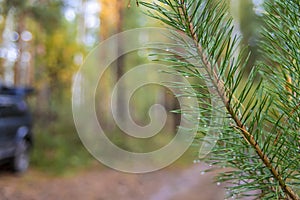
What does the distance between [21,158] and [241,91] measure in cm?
737

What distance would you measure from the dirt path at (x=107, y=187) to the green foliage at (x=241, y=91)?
536cm

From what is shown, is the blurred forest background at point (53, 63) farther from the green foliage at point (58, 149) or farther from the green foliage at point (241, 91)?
the green foliage at point (241, 91)

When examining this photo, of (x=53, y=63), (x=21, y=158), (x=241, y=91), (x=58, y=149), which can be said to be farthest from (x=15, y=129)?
(x=241, y=91)

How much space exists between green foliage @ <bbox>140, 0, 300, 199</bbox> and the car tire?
7017mm

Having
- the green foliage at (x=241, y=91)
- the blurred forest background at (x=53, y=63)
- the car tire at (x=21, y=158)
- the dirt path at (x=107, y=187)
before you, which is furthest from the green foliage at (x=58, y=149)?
the green foliage at (x=241, y=91)

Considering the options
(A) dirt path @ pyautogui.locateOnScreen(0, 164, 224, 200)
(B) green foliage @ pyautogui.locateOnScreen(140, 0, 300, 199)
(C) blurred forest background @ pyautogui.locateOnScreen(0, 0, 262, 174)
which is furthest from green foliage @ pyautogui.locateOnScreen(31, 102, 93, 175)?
(B) green foliage @ pyautogui.locateOnScreen(140, 0, 300, 199)

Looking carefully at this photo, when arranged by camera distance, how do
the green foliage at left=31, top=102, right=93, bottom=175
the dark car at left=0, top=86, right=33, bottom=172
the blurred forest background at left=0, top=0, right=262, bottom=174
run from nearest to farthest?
the dark car at left=0, top=86, right=33, bottom=172, the green foliage at left=31, top=102, right=93, bottom=175, the blurred forest background at left=0, top=0, right=262, bottom=174

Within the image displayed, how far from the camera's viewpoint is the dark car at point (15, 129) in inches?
257

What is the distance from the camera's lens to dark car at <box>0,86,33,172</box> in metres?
6.53

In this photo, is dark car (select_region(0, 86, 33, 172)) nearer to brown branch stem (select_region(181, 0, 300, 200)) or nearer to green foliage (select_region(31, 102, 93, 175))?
green foliage (select_region(31, 102, 93, 175))

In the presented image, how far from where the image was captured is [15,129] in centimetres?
706

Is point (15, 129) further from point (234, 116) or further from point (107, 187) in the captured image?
point (234, 116)

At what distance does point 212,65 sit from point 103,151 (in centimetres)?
960

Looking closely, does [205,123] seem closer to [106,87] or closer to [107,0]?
[107,0]
